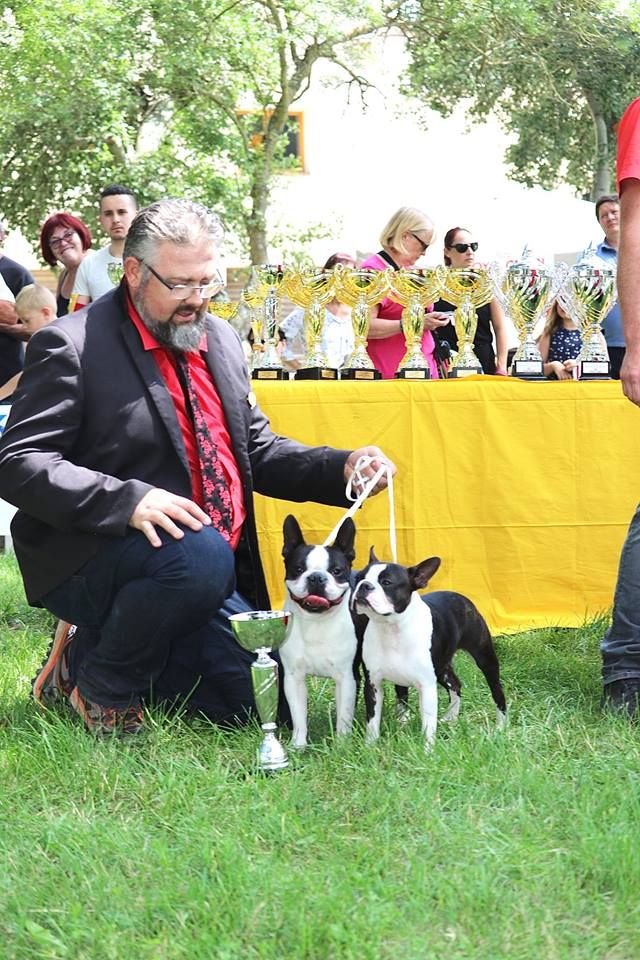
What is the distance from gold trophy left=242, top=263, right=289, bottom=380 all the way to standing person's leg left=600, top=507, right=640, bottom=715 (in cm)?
161

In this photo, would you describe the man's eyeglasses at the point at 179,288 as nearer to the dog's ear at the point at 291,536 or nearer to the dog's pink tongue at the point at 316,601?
the dog's ear at the point at 291,536

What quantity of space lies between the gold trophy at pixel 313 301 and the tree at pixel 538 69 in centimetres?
1187

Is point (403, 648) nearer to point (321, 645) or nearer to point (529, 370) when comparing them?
point (321, 645)

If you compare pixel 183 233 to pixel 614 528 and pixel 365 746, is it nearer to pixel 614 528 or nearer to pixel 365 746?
pixel 365 746

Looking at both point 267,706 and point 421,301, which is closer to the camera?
point 267,706

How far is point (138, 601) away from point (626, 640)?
1372 mm

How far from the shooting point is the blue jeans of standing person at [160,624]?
3.08 m

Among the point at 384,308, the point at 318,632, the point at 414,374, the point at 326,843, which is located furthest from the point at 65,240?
the point at 326,843

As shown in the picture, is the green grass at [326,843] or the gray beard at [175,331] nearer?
the green grass at [326,843]

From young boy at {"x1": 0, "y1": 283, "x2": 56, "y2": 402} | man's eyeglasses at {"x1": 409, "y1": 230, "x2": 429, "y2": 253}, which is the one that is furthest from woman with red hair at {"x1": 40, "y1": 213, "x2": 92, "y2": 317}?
man's eyeglasses at {"x1": 409, "y1": 230, "x2": 429, "y2": 253}

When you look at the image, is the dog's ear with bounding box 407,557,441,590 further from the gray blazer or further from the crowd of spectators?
the crowd of spectators

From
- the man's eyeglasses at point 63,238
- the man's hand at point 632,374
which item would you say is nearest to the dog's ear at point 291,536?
the man's hand at point 632,374

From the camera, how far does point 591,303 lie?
435 centimetres

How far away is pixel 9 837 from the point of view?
8.42 ft
